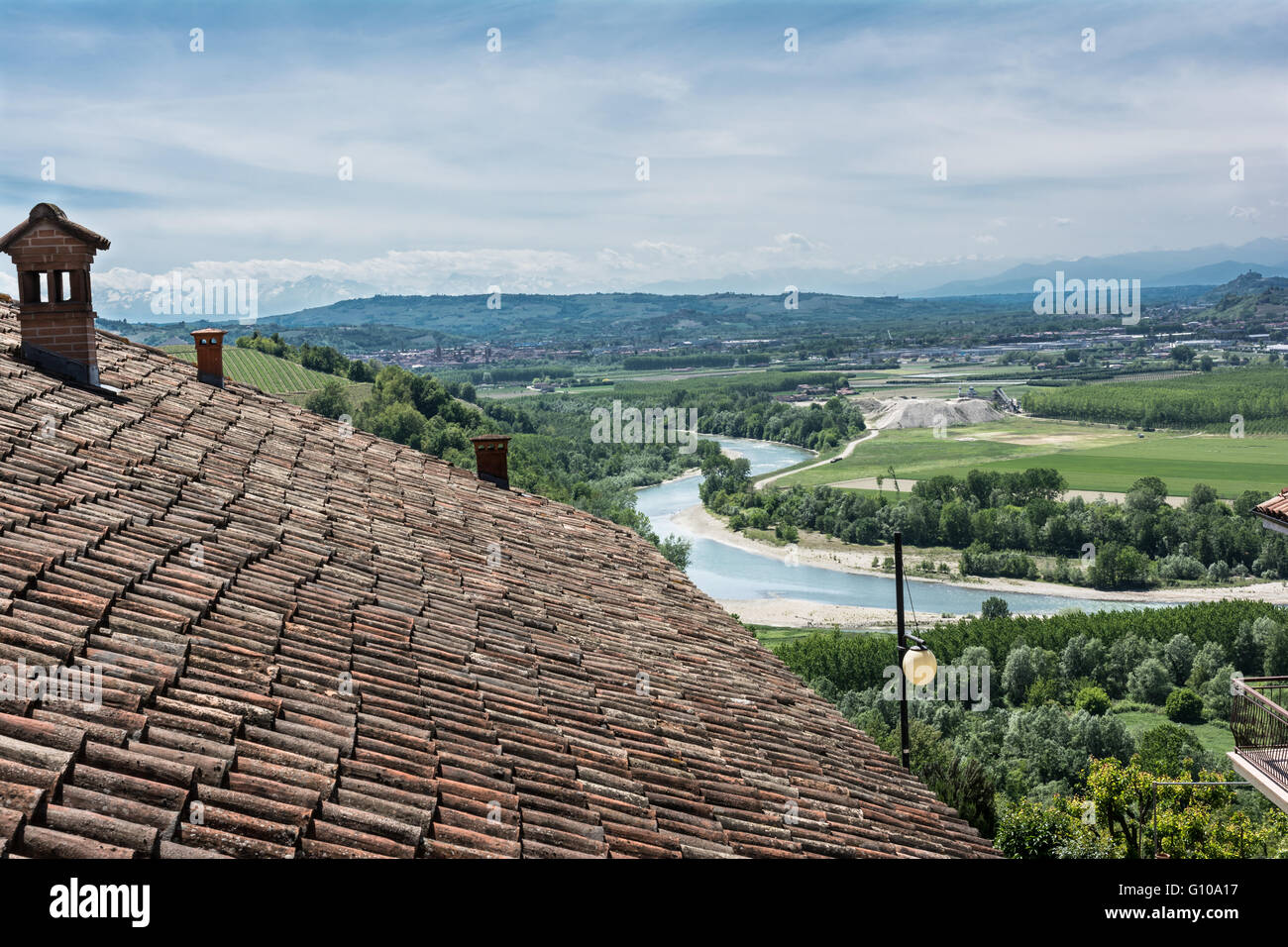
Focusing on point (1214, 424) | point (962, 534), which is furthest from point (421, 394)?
point (1214, 424)

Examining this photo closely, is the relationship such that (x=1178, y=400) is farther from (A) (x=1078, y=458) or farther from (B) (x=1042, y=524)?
(B) (x=1042, y=524)

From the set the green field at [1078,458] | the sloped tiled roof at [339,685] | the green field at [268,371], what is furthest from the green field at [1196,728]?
the green field at [1078,458]

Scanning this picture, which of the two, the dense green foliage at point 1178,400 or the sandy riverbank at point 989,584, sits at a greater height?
the dense green foliage at point 1178,400

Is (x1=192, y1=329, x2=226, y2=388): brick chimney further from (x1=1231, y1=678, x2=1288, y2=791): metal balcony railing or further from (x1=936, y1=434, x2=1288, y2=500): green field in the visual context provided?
(x1=936, y1=434, x2=1288, y2=500): green field

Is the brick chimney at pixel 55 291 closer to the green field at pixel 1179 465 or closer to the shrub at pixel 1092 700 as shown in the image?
the shrub at pixel 1092 700

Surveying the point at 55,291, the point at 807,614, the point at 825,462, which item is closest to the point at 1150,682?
the point at 807,614

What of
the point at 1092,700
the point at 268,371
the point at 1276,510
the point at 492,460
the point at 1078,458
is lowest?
the point at 1092,700

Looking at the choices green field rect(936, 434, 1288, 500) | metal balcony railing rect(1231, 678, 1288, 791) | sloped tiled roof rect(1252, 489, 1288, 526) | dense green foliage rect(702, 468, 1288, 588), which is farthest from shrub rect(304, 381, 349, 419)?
green field rect(936, 434, 1288, 500)
